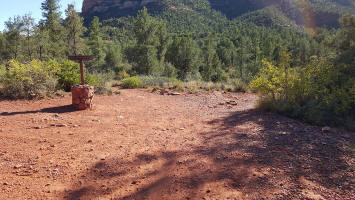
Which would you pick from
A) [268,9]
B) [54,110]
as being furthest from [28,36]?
[268,9]

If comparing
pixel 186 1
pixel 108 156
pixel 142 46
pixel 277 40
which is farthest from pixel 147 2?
pixel 108 156

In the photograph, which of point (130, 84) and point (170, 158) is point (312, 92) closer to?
point (170, 158)

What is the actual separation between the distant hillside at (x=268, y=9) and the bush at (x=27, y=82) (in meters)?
56.9

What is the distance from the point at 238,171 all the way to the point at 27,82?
709cm

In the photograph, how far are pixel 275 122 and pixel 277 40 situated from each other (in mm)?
39569

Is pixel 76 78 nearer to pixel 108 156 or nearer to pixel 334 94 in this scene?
pixel 108 156

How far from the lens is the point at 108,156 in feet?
11.1

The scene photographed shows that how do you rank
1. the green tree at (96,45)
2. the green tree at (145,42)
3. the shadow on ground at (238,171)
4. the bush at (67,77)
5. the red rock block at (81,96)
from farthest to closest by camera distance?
the green tree at (96,45), the green tree at (145,42), the bush at (67,77), the red rock block at (81,96), the shadow on ground at (238,171)

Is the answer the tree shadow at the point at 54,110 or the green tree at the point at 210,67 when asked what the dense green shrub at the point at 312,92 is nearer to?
the tree shadow at the point at 54,110

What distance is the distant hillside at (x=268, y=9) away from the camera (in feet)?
171

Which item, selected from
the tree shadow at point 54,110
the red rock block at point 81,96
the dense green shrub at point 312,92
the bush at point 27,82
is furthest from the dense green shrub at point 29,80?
the dense green shrub at point 312,92

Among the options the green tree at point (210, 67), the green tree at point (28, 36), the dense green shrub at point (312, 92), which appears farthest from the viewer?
the green tree at point (210, 67)

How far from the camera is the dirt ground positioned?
249 centimetres

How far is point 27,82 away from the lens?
7016mm
